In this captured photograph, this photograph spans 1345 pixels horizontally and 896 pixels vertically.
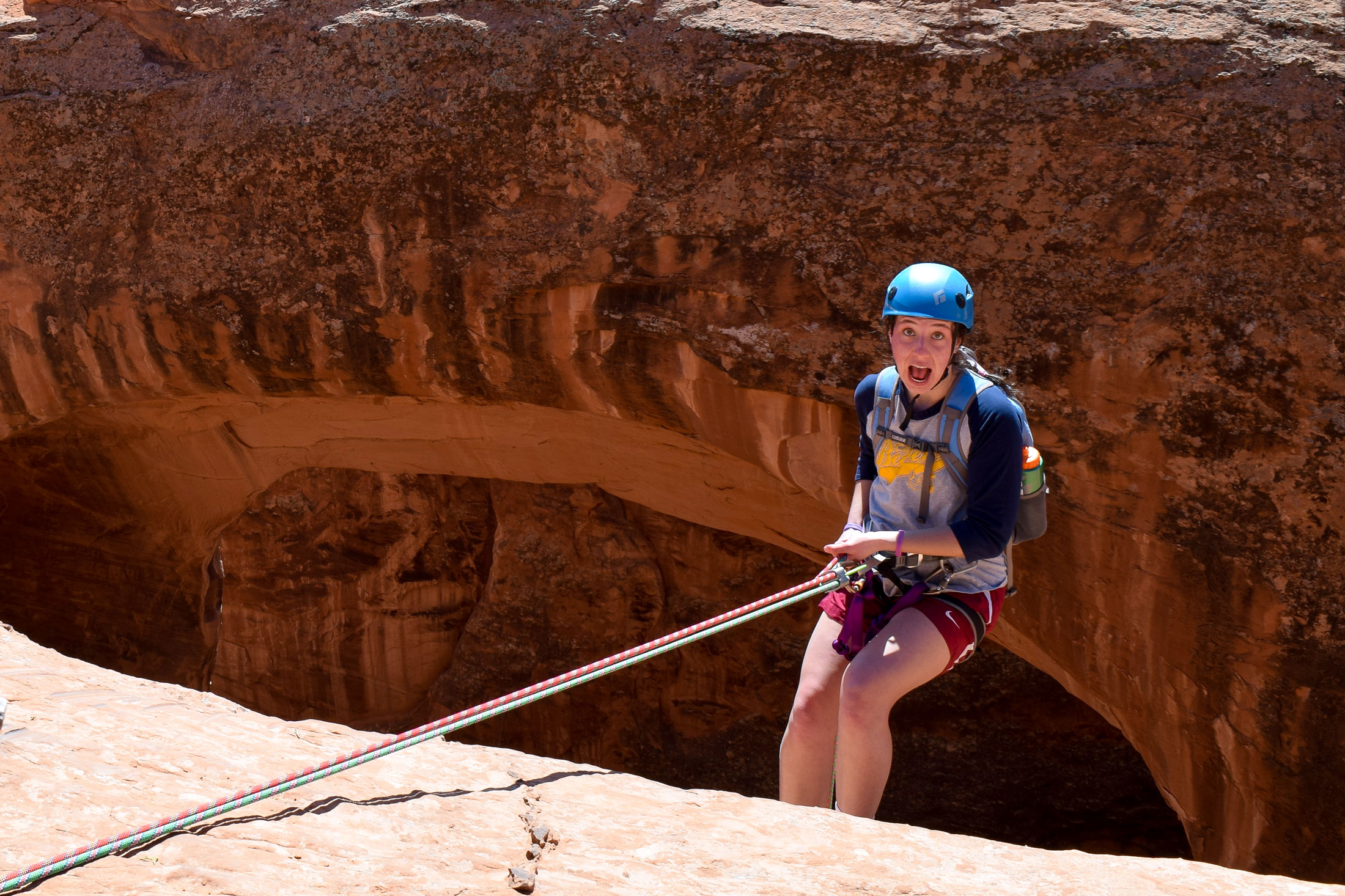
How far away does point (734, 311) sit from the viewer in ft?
12.0

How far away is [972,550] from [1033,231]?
1.40m

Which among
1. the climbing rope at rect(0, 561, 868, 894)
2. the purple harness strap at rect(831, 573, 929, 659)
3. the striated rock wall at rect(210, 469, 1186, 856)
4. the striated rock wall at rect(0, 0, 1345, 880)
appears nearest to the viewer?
the climbing rope at rect(0, 561, 868, 894)

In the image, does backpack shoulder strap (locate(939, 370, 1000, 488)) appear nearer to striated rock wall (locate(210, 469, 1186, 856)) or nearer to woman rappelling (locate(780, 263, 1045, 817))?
woman rappelling (locate(780, 263, 1045, 817))

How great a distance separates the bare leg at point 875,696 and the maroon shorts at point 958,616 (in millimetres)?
18

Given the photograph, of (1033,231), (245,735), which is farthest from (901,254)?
(245,735)

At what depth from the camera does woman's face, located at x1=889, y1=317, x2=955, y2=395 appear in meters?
2.27

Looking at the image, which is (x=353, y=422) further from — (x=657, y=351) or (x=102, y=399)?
(x=657, y=351)

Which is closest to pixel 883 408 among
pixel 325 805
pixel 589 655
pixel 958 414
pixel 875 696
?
pixel 958 414

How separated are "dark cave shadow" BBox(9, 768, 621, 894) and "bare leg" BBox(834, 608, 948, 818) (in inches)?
19.5

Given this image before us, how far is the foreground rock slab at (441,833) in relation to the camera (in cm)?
173

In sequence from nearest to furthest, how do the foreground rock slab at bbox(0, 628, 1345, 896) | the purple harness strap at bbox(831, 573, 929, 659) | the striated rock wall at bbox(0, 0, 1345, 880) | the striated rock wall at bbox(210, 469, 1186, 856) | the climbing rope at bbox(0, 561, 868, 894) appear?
the climbing rope at bbox(0, 561, 868, 894)
the foreground rock slab at bbox(0, 628, 1345, 896)
the purple harness strap at bbox(831, 573, 929, 659)
the striated rock wall at bbox(0, 0, 1345, 880)
the striated rock wall at bbox(210, 469, 1186, 856)

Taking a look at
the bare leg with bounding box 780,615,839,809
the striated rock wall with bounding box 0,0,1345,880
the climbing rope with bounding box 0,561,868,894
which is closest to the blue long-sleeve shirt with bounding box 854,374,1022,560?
the climbing rope with bounding box 0,561,868,894

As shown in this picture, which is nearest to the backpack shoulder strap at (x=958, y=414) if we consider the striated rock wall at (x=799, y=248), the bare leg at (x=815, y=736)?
the bare leg at (x=815, y=736)

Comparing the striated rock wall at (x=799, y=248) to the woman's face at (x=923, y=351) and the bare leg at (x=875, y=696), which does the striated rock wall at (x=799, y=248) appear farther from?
the bare leg at (x=875, y=696)
